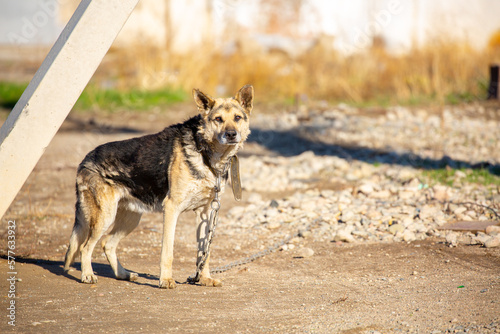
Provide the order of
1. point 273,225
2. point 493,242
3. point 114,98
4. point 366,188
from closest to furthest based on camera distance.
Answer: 1. point 493,242
2. point 273,225
3. point 366,188
4. point 114,98

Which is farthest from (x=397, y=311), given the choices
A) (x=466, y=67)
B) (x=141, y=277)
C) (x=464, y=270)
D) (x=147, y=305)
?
(x=466, y=67)

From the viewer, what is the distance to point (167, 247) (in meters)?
4.52

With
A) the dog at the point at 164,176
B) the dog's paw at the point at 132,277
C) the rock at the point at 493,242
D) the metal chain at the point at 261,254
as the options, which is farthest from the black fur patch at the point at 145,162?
the rock at the point at 493,242

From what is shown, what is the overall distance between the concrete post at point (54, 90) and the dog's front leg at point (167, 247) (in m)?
1.19

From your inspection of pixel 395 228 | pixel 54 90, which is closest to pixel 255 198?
pixel 395 228

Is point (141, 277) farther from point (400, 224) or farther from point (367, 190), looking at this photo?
point (367, 190)

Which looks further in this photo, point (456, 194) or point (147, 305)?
point (456, 194)

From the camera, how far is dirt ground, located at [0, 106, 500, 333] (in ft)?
12.1

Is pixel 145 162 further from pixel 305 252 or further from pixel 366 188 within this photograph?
pixel 366 188

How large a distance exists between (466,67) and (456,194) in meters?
8.80

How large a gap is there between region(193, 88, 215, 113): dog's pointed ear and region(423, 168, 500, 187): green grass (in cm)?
403

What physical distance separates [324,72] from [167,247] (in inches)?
489

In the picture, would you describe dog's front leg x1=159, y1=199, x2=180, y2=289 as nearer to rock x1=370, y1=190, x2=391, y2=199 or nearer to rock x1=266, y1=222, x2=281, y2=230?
rock x1=266, y1=222, x2=281, y2=230

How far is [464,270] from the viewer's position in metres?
4.69
